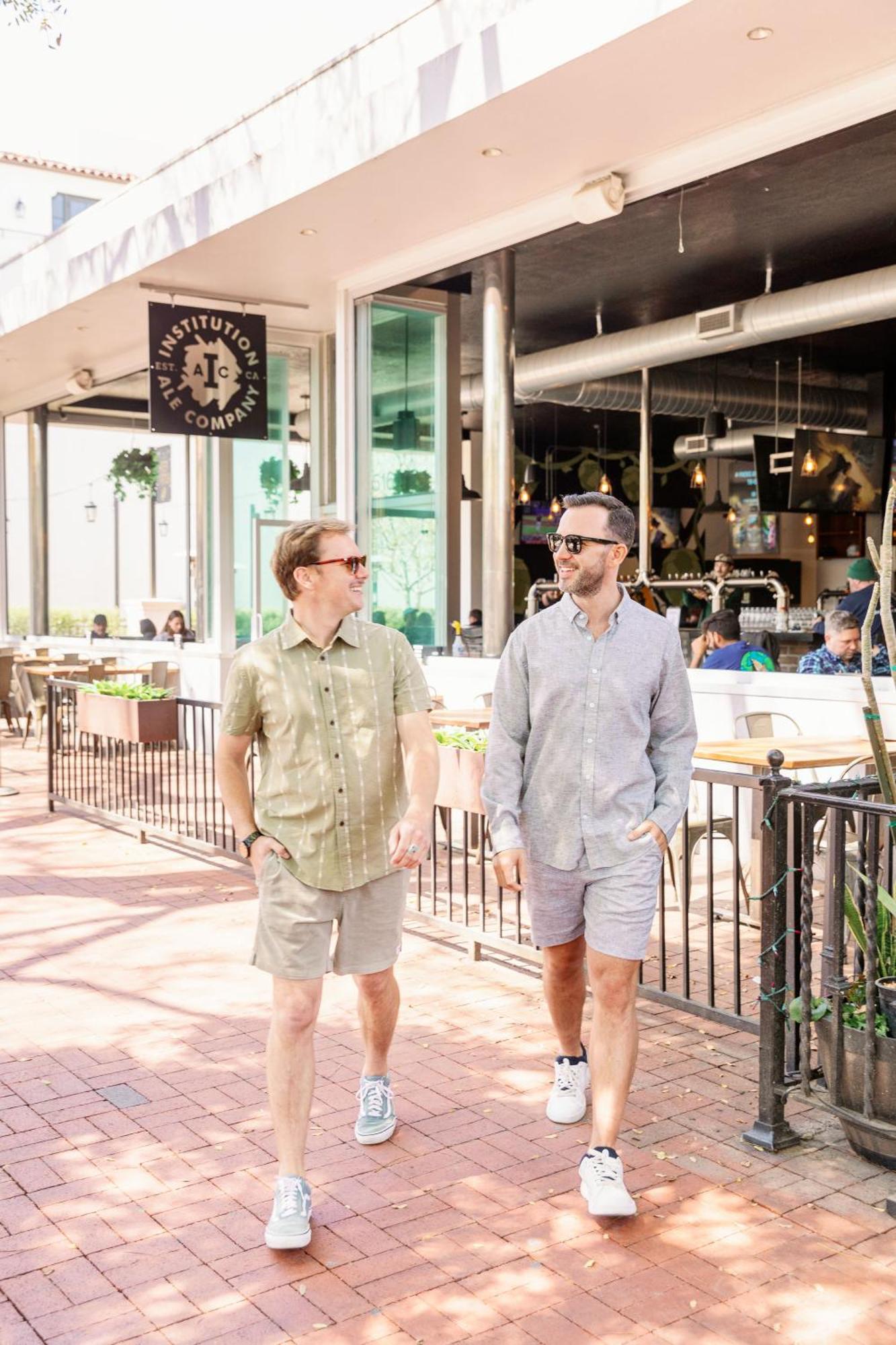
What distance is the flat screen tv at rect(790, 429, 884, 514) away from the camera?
14492 mm

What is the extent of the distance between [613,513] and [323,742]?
37.7 inches

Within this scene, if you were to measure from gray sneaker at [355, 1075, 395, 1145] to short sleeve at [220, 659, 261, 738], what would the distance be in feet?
3.70

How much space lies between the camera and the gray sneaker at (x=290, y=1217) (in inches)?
117

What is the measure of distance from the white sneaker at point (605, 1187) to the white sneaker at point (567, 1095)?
1.76 ft

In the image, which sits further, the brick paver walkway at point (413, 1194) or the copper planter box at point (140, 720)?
the copper planter box at point (140, 720)

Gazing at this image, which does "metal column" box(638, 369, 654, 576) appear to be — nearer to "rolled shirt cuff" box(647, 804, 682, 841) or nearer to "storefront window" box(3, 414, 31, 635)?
"storefront window" box(3, 414, 31, 635)

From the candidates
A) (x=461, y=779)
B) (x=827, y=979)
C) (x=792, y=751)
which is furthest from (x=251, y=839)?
(x=792, y=751)

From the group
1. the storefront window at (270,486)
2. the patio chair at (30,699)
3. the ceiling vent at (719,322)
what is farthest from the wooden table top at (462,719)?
the patio chair at (30,699)

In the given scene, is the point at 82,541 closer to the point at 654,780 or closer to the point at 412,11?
the point at 412,11

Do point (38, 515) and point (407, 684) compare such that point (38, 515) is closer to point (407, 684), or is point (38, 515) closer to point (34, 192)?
point (407, 684)

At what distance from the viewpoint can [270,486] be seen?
12.8 meters

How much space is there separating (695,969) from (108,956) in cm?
253

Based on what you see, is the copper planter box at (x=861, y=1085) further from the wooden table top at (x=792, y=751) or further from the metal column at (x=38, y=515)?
the metal column at (x=38, y=515)

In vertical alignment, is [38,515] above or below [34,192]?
below
